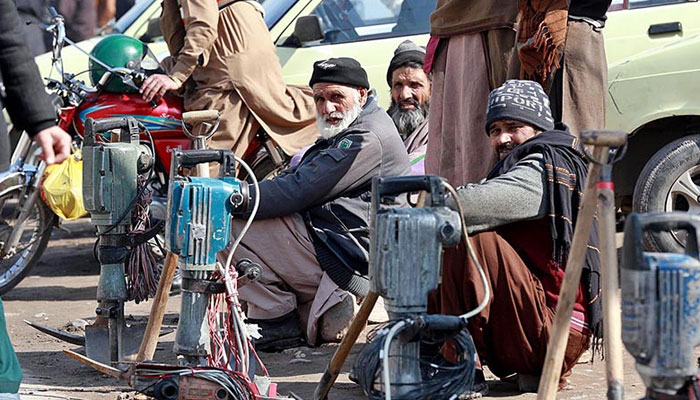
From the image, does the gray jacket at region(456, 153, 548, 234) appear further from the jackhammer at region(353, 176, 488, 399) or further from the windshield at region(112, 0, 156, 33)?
the windshield at region(112, 0, 156, 33)

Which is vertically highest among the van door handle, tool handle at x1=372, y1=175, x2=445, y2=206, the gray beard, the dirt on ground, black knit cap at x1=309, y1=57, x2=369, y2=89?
the van door handle

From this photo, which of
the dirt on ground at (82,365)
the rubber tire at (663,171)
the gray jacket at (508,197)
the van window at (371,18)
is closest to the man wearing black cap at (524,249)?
the gray jacket at (508,197)

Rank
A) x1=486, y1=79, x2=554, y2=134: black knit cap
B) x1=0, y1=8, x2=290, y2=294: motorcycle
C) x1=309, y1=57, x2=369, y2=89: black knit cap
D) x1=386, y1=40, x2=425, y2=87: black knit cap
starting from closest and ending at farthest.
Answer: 1. x1=486, y1=79, x2=554, y2=134: black knit cap
2. x1=309, y1=57, x2=369, y2=89: black knit cap
3. x1=386, y1=40, x2=425, y2=87: black knit cap
4. x1=0, y1=8, x2=290, y2=294: motorcycle

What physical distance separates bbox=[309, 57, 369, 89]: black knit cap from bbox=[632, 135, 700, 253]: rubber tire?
1.77m

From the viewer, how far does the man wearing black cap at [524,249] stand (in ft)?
12.5

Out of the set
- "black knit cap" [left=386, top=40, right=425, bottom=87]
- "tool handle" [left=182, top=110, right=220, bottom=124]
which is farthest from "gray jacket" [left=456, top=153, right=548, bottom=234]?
"black knit cap" [left=386, top=40, right=425, bottom=87]

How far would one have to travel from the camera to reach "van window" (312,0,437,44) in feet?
23.5

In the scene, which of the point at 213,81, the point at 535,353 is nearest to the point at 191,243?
the point at 535,353

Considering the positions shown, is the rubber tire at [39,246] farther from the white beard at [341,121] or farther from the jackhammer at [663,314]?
the jackhammer at [663,314]

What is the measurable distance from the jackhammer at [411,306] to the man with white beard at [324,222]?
5.99 feet

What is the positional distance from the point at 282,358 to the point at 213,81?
6.79 feet

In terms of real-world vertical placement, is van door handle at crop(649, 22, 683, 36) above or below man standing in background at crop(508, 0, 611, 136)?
above

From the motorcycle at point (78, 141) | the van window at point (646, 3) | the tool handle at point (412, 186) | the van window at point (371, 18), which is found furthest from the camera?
the van window at point (371, 18)

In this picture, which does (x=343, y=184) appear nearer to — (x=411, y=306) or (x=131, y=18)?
(x=411, y=306)
